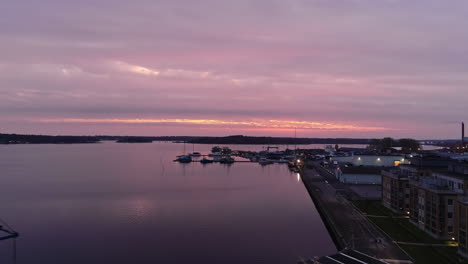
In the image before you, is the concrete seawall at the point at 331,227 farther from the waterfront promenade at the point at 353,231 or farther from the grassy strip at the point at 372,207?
the grassy strip at the point at 372,207

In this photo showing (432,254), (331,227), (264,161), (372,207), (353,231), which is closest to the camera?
(432,254)

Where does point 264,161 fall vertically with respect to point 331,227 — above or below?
above

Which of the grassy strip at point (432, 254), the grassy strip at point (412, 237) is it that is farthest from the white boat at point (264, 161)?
the grassy strip at point (432, 254)

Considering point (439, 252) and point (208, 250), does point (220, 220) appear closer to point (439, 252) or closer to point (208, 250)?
point (208, 250)

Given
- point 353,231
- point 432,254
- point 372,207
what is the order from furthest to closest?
point 372,207
point 353,231
point 432,254

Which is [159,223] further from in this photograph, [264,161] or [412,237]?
[264,161]

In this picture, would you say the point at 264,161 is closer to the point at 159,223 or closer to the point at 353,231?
the point at 159,223

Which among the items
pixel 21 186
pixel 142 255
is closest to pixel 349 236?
pixel 142 255

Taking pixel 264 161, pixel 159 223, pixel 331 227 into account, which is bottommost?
pixel 159 223

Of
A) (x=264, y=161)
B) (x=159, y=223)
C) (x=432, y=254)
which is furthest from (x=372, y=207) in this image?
(x=264, y=161)

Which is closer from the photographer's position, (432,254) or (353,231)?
(432,254)
